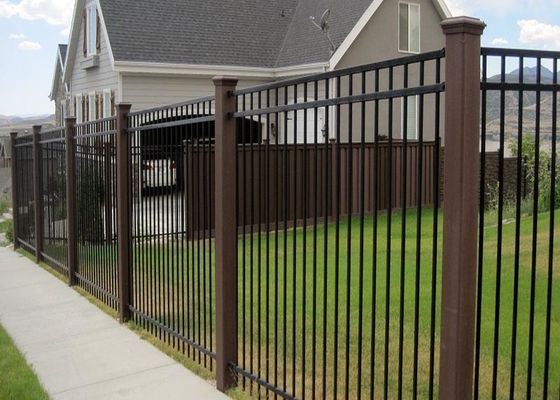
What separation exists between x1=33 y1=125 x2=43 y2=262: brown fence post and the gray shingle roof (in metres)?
7.93

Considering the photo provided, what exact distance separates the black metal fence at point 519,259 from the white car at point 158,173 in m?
2.66

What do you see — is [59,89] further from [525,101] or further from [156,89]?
[525,101]

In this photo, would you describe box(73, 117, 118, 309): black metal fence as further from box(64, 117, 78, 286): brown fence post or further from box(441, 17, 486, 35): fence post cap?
box(441, 17, 486, 35): fence post cap

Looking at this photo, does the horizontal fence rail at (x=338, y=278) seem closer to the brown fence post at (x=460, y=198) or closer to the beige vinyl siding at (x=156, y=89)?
the brown fence post at (x=460, y=198)

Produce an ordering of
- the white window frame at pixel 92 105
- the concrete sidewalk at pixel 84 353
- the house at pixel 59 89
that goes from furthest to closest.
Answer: the house at pixel 59 89
the white window frame at pixel 92 105
the concrete sidewalk at pixel 84 353

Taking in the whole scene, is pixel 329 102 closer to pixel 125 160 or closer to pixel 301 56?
pixel 125 160

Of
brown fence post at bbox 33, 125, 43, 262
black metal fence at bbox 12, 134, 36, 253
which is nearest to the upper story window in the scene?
black metal fence at bbox 12, 134, 36, 253

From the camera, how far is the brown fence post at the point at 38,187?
10016mm

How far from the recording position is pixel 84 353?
583 centimetres

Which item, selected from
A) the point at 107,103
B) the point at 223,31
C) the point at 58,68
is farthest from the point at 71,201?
the point at 58,68

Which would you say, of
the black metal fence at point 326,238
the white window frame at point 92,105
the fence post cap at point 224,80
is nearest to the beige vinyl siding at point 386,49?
the black metal fence at point 326,238

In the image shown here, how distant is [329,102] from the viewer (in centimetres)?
368

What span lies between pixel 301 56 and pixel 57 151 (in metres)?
11.0

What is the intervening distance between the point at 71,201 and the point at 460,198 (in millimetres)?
6620
